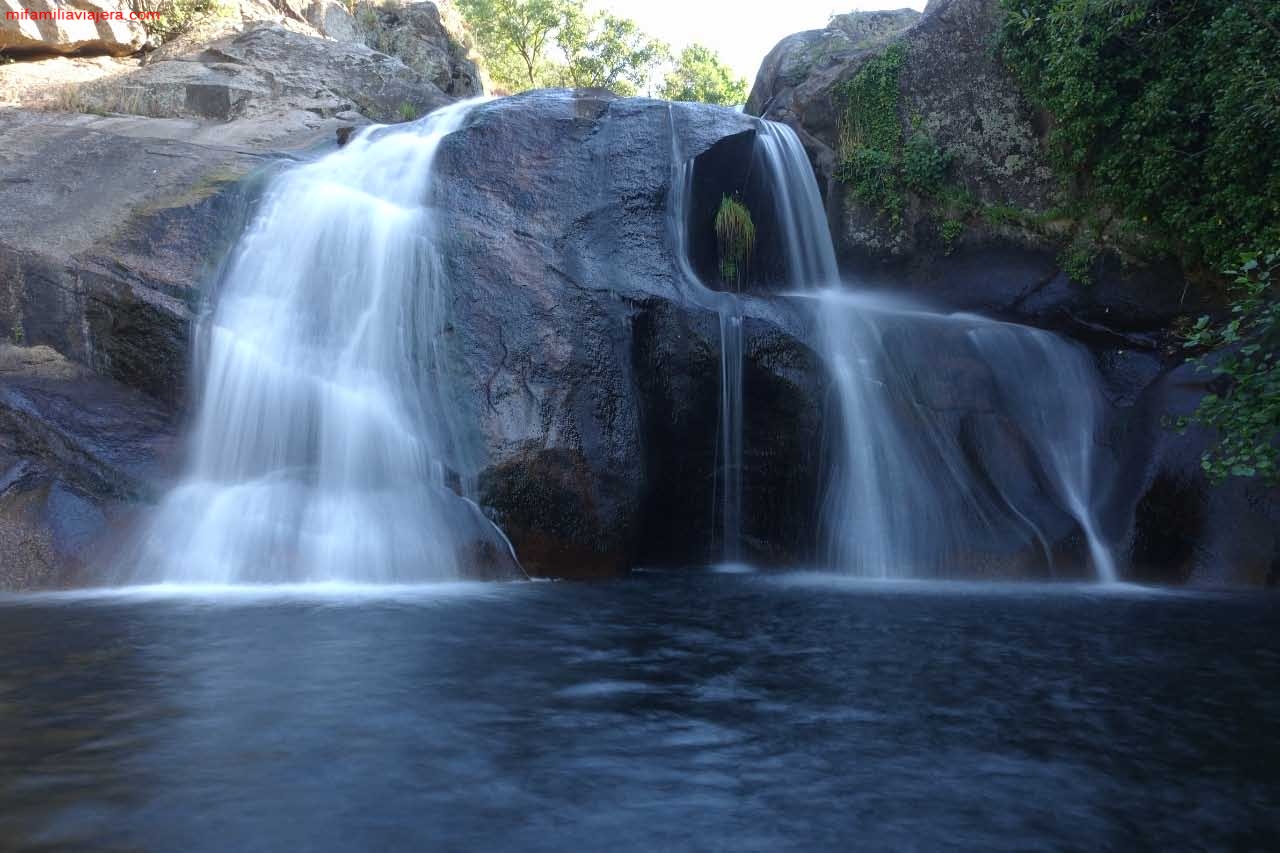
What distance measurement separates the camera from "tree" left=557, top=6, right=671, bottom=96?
36969mm

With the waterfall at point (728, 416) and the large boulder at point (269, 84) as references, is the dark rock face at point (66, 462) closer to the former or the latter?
the waterfall at point (728, 416)

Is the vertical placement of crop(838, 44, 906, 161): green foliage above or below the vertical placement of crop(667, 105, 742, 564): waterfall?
above

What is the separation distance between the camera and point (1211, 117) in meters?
11.4

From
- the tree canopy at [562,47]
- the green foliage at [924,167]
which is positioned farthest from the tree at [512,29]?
the green foliage at [924,167]

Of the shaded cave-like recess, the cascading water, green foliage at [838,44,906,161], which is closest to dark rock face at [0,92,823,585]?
the cascading water

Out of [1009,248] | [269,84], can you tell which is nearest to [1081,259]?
[1009,248]

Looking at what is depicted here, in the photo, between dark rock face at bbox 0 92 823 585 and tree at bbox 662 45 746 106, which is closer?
dark rock face at bbox 0 92 823 585

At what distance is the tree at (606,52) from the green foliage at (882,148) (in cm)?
2352

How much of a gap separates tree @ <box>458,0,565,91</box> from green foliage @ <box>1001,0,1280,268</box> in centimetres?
2594

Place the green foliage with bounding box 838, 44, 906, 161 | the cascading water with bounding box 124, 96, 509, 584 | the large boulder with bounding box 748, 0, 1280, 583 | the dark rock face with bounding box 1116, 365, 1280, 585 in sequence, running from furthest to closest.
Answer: the green foliage with bounding box 838, 44, 906, 161
the large boulder with bounding box 748, 0, 1280, 583
the dark rock face with bounding box 1116, 365, 1280, 585
the cascading water with bounding box 124, 96, 509, 584

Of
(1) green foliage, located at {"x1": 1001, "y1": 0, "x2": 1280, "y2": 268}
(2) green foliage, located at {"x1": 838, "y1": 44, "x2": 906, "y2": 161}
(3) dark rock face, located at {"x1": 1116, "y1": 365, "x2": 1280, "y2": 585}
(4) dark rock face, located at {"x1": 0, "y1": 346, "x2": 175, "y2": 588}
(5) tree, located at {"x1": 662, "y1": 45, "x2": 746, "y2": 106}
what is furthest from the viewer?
(5) tree, located at {"x1": 662, "y1": 45, "x2": 746, "y2": 106}

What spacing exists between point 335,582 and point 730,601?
3386 mm

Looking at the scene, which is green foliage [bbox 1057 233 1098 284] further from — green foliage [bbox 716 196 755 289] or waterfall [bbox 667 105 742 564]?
waterfall [bbox 667 105 742 564]

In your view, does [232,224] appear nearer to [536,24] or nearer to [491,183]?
[491,183]
